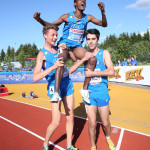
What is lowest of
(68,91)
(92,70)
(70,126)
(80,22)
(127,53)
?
(70,126)

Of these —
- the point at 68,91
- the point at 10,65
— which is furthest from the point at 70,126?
the point at 10,65

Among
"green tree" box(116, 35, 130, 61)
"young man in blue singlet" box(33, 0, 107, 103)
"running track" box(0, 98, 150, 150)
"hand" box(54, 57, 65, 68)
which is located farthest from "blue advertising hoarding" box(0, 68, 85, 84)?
"green tree" box(116, 35, 130, 61)

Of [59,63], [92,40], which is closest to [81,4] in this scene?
[92,40]

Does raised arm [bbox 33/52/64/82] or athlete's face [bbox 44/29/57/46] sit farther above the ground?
athlete's face [bbox 44/29/57/46]

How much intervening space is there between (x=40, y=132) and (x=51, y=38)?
10.5ft

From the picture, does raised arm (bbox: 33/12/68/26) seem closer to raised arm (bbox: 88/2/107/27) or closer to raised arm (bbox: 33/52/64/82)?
raised arm (bbox: 88/2/107/27)

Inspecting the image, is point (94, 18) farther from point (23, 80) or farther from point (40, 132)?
point (23, 80)

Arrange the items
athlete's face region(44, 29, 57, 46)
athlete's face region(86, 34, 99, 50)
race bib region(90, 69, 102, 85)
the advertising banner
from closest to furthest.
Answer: athlete's face region(44, 29, 57, 46)
athlete's face region(86, 34, 99, 50)
race bib region(90, 69, 102, 85)
the advertising banner

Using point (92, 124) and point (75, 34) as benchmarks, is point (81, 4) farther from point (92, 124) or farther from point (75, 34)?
point (92, 124)

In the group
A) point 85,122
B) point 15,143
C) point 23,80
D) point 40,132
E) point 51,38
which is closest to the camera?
point 51,38

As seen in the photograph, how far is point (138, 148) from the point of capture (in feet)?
12.7

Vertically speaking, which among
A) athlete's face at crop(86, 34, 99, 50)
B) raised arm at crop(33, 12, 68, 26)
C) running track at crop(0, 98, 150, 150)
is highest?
raised arm at crop(33, 12, 68, 26)

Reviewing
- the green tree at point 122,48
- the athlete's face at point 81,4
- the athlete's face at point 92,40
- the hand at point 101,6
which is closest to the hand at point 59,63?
the athlete's face at point 92,40

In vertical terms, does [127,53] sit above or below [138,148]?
above
